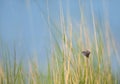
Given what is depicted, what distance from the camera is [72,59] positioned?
174 centimetres

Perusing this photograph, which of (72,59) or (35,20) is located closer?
(72,59)

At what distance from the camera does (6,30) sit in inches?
79.2

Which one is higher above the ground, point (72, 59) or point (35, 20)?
point (35, 20)

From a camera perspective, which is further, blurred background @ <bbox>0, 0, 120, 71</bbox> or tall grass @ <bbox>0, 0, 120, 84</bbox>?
blurred background @ <bbox>0, 0, 120, 71</bbox>

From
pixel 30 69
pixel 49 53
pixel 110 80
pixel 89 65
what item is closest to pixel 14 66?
pixel 30 69

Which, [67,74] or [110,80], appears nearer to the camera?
[67,74]

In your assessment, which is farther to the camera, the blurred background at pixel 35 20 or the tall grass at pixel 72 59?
the blurred background at pixel 35 20

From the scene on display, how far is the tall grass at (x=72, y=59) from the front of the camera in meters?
1.68

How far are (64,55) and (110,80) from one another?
315mm

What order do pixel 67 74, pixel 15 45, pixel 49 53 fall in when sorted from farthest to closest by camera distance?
pixel 15 45
pixel 49 53
pixel 67 74

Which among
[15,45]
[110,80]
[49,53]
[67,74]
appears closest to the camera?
[67,74]

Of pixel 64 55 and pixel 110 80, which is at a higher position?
pixel 64 55

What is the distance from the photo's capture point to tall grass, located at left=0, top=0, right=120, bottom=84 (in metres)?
1.68

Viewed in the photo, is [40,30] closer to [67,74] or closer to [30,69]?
[30,69]
